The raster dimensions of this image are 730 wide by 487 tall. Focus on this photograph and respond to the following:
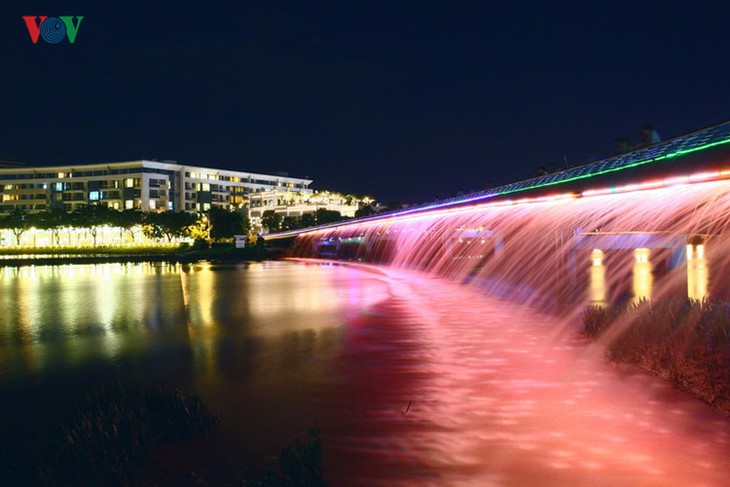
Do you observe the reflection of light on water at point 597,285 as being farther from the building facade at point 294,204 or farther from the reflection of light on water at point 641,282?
the building facade at point 294,204

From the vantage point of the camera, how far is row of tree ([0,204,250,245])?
4033 inches

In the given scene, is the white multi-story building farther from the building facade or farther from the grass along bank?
the grass along bank

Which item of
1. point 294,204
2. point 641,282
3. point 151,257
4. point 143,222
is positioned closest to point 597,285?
point 641,282

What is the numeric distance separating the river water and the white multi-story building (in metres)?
134

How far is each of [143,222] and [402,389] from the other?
380 feet

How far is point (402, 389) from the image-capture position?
371 inches

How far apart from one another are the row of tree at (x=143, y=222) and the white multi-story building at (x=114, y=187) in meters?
24.0

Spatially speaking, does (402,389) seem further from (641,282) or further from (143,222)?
(143,222)

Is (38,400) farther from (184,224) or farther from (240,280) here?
(184,224)

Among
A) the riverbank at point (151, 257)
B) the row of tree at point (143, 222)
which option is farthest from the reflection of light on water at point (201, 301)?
the row of tree at point (143, 222)

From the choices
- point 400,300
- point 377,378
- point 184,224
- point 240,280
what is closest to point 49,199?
point 184,224

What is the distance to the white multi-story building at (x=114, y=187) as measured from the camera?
5758 inches

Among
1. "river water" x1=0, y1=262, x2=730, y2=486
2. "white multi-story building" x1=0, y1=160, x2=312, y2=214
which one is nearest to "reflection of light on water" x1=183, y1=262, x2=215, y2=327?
"river water" x1=0, y1=262, x2=730, y2=486

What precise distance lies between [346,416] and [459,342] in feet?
18.9
